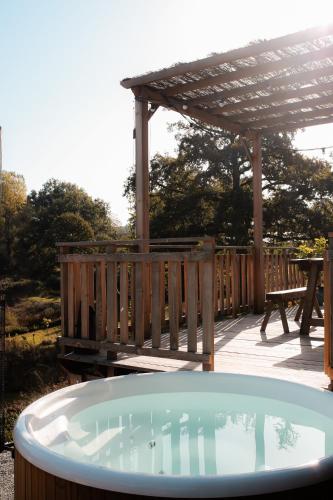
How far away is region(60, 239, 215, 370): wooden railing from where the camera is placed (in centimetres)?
354

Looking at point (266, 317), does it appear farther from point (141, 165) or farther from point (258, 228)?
point (141, 165)

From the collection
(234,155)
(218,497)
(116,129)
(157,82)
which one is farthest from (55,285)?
(218,497)

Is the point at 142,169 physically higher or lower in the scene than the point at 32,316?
higher

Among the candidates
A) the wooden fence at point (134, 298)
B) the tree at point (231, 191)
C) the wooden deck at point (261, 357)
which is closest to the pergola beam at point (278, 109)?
the wooden fence at point (134, 298)

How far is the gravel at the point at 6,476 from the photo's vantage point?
313cm

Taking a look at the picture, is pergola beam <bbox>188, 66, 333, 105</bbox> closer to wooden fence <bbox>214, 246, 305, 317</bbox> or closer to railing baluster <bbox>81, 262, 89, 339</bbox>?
wooden fence <bbox>214, 246, 305, 317</bbox>

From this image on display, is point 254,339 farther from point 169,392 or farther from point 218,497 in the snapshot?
point 218,497

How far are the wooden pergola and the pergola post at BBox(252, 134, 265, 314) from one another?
570mm

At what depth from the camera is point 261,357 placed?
4.14 metres

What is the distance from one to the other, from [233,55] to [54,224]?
14178 millimetres

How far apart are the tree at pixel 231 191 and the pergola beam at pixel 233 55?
7.74 meters

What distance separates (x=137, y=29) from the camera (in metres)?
7.21

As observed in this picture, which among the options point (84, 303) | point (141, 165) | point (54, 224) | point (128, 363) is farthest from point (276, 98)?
point (54, 224)

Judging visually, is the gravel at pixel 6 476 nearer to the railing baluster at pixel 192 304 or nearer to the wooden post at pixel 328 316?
the railing baluster at pixel 192 304
